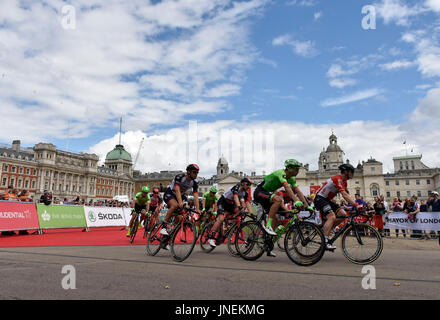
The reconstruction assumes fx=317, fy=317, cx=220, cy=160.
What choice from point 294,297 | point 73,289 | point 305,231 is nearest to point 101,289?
point 73,289

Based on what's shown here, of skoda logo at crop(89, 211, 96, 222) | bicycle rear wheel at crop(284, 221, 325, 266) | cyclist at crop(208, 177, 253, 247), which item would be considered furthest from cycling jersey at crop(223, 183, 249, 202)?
skoda logo at crop(89, 211, 96, 222)

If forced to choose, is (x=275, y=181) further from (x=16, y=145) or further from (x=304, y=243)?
(x=16, y=145)

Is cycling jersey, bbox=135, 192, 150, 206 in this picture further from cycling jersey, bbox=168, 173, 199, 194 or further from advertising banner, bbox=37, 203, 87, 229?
advertising banner, bbox=37, 203, 87, 229

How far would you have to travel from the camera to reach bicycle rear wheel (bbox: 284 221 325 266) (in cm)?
602

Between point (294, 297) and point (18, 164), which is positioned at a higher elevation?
point (18, 164)

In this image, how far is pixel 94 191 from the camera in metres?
117

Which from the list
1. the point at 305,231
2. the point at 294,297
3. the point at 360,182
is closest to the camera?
the point at 294,297

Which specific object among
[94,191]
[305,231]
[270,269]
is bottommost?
[270,269]

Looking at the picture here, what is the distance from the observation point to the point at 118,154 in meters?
149

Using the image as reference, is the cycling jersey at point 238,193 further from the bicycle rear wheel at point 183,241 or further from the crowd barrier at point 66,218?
the crowd barrier at point 66,218

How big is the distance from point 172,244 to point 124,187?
13074 cm

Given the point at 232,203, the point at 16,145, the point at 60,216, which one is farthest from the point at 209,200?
the point at 16,145

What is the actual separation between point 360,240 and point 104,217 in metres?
17.5
